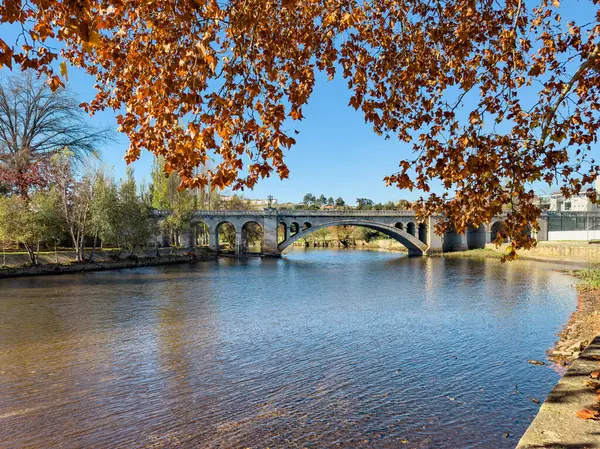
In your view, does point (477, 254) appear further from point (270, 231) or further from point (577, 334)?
point (577, 334)

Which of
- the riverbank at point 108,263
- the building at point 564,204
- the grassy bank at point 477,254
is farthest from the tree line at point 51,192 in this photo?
the building at point 564,204

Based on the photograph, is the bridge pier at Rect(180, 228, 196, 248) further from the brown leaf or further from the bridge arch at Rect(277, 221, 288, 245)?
the brown leaf

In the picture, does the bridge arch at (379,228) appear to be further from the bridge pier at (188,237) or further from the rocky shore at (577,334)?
the rocky shore at (577,334)

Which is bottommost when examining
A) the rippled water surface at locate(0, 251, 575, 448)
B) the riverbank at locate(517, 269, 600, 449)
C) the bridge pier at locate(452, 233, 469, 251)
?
the rippled water surface at locate(0, 251, 575, 448)

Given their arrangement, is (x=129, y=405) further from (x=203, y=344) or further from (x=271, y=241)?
(x=271, y=241)

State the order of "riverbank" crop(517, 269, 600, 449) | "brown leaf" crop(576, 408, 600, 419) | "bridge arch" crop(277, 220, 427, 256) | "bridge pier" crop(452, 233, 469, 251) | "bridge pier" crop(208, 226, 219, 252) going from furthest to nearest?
"bridge pier" crop(452, 233, 469, 251)
"bridge arch" crop(277, 220, 427, 256)
"bridge pier" crop(208, 226, 219, 252)
"brown leaf" crop(576, 408, 600, 419)
"riverbank" crop(517, 269, 600, 449)

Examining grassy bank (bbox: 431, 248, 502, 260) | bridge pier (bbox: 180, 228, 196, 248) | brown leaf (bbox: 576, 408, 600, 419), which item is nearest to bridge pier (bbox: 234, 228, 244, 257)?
bridge pier (bbox: 180, 228, 196, 248)

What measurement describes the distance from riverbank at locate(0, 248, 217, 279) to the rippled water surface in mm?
13060

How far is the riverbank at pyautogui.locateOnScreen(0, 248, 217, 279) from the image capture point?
37.5 m

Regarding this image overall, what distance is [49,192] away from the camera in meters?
40.8

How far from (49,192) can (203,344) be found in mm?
32459

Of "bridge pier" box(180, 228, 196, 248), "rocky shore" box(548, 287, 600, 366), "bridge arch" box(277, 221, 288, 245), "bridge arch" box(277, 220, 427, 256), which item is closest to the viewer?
"rocky shore" box(548, 287, 600, 366)

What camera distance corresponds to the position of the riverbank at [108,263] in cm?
3750

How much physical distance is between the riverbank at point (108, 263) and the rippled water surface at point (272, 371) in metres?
13.1
